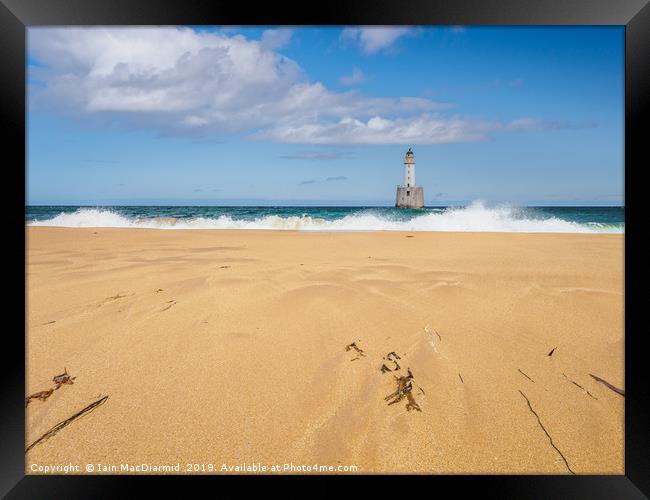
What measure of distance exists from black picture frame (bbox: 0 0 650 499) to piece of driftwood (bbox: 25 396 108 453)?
0.06 metres

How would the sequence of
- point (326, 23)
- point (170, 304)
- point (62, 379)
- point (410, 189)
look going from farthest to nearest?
point (410, 189) → point (170, 304) → point (62, 379) → point (326, 23)

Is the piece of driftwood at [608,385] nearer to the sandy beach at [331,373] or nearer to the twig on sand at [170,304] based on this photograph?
the sandy beach at [331,373]

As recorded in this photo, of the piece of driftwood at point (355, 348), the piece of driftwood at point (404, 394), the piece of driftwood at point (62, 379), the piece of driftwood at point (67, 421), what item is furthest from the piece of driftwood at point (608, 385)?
the piece of driftwood at point (62, 379)

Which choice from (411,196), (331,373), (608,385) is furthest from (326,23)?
(411,196)

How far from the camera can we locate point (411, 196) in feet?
147

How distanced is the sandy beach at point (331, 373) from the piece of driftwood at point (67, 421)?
2cm

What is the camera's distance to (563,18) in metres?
1.38

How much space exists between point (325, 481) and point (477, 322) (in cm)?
140

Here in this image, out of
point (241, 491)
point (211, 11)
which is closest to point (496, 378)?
point (241, 491)

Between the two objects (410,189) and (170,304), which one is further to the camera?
(410,189)

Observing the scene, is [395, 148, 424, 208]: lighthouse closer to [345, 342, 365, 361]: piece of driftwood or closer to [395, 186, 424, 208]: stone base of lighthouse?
[395, 186, 424, 208]: stone base of lighthouse

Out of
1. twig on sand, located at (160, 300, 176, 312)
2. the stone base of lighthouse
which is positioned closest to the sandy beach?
twig on sand, located at (160, 300, 176, 312)

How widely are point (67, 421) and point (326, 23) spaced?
183 cm

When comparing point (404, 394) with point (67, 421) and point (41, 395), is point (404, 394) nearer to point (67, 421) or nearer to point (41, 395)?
point (67, 421)
